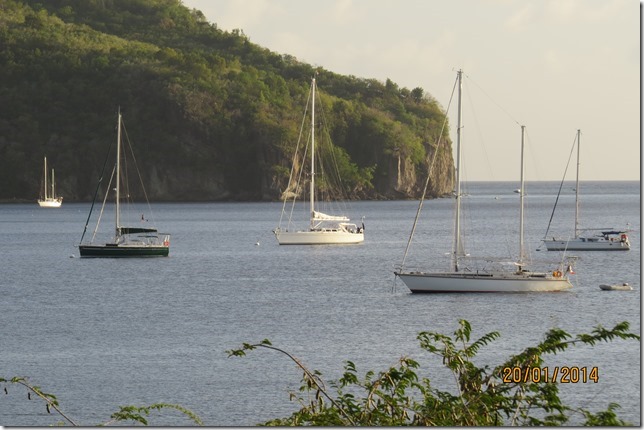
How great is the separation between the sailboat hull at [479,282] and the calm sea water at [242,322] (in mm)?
336

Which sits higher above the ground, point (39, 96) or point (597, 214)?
point (39, 96)

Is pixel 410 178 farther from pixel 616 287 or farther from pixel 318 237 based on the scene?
pixel 616 287

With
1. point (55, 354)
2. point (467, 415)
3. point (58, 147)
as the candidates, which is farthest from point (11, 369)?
point (58, 147)

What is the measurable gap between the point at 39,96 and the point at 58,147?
8.69 meters

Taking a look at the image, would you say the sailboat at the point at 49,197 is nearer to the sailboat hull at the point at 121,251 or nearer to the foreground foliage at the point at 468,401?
the sailboat hull at the point at 121,251

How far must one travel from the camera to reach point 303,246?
68.9 m

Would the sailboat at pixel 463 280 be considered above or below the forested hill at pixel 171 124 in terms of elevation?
below

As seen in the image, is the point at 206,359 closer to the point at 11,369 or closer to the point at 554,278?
the point at 11,369

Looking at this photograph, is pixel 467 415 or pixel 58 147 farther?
pixel 58 147

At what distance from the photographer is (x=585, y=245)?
6238 cm

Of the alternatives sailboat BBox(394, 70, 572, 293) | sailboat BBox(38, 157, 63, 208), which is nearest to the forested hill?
sailboat BBox(38, 157, 63, 208)

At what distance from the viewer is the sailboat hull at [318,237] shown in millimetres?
65938

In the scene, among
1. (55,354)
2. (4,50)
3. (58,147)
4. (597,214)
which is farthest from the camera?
(4,50)

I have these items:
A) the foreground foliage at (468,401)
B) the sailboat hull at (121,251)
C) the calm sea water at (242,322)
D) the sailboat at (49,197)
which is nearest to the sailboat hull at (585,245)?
the calm sea water at (242,322)
